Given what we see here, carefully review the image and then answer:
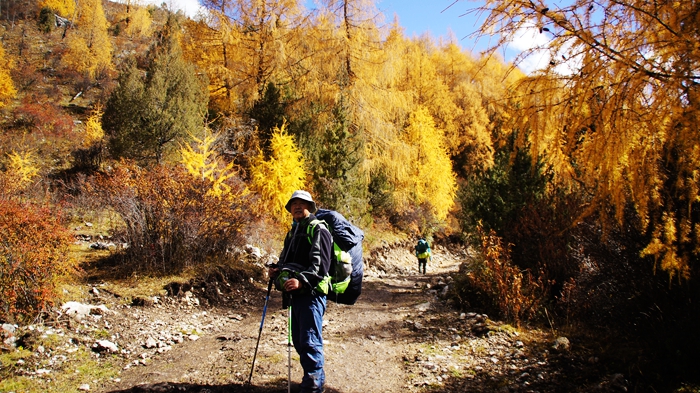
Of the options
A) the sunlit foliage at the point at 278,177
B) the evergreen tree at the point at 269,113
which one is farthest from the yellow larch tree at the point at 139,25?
the sunlit foliage at the point at 278,177

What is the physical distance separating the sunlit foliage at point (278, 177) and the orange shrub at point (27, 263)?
8.48m

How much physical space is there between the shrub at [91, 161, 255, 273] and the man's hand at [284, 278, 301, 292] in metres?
5.48

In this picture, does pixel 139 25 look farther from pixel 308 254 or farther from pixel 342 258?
pixel 342 258

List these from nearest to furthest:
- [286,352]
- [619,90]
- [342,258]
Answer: [619,90], [342,258], [286,352]

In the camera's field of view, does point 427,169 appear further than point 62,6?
No

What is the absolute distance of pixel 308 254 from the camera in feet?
11.5

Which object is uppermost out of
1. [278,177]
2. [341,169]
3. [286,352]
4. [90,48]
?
[90,48]

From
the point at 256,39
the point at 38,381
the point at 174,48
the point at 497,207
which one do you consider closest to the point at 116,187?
the point at 38,381

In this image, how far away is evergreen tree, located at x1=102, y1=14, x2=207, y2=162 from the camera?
59.1 feet

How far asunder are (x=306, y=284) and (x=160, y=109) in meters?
18.1

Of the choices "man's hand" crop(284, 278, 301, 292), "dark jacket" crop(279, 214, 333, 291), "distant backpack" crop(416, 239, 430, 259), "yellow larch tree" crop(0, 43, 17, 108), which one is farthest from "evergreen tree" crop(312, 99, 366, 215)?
"yellow larch tree" crop(0, 43, 17, 108)

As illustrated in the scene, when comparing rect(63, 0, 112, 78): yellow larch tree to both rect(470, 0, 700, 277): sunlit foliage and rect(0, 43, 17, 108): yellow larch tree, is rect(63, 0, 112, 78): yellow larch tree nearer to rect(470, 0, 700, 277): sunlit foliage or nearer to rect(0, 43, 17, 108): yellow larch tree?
rect(0, 43, 17, 108): yellow larch tree

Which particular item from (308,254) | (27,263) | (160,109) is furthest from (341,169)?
(308,254)

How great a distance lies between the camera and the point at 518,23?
2.60m
